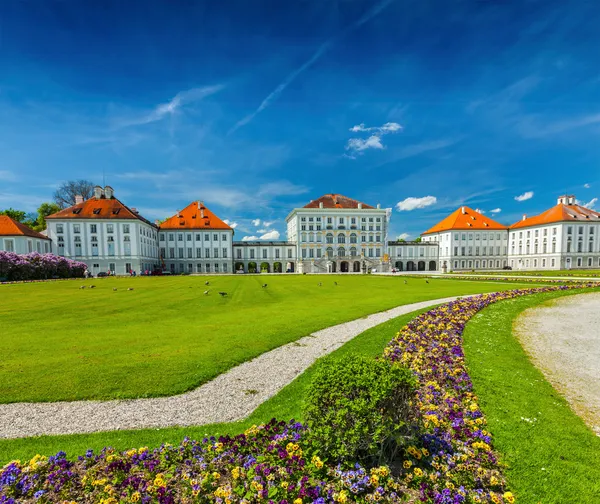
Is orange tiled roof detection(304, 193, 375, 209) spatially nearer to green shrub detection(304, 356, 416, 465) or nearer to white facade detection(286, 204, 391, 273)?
white facade detection(286, 204, 391, 273)

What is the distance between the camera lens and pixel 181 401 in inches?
247

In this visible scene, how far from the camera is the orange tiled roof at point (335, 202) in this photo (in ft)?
239

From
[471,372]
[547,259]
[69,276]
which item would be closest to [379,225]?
[547,259]

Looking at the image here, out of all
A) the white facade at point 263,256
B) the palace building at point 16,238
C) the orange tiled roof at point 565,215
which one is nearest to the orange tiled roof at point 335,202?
the white facade at point 263,256

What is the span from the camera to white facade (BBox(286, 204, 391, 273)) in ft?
230

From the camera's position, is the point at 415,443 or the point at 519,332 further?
the point at 519,332

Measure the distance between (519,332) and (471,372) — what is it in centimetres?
570

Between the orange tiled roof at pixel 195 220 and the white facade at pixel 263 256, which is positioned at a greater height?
the orange tiled roof at pixel 195 220

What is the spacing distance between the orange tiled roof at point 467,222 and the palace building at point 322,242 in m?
0.26

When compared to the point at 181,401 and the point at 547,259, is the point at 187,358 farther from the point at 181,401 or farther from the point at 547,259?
the point at 547,259

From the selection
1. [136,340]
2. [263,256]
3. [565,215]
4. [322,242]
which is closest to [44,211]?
[263,256]

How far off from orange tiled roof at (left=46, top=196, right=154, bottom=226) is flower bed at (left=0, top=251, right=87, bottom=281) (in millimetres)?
10994

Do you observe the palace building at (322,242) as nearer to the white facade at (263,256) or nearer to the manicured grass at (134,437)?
the white facade at (263,256)

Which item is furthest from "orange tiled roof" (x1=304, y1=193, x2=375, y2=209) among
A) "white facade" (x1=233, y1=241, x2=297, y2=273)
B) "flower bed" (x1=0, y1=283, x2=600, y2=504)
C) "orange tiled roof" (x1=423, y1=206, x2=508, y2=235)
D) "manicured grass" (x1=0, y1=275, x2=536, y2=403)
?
"flower bed" (x1=0, y1=283, x2=600, y2=504)
